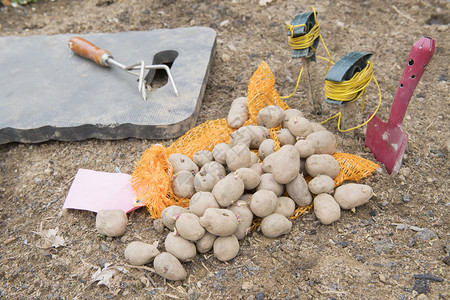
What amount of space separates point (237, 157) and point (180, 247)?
0.61 metres

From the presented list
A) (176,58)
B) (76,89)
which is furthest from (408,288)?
(76,89)

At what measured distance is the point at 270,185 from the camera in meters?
2.13

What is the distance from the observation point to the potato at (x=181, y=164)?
7.47ft

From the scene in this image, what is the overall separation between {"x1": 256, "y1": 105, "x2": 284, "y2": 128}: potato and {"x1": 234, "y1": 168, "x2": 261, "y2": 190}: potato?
0.51 metres

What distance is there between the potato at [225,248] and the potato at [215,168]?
392 millimetres

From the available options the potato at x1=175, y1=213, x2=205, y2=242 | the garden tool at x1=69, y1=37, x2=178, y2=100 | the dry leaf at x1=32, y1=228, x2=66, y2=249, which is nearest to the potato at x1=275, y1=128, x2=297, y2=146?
the potato at x1=175, y1=213, x2=205, y2=242

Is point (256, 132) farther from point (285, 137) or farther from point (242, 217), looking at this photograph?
point (242, 217)

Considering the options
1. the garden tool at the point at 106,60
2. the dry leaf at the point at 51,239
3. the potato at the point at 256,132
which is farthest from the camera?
the garden tool at the point at 106,60

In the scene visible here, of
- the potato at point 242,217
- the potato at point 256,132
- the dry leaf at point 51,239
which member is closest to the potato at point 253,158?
the potato at point 256,132

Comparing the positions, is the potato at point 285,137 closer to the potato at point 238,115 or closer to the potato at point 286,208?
the potato at point 238,115

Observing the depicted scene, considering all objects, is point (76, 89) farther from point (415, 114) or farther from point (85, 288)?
point (415, 114)

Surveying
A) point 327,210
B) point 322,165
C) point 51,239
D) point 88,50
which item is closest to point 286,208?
point 327,210

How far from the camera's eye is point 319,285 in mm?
1813

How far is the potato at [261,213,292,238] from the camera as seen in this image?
6.54 feet
